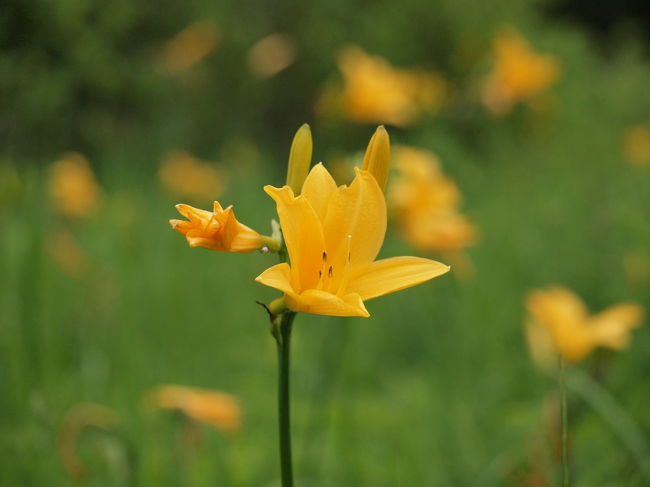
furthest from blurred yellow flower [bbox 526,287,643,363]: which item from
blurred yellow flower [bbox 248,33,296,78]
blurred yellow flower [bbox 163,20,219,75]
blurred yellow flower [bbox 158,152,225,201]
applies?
blurred yellow flower [bbox 248,33,296,78]

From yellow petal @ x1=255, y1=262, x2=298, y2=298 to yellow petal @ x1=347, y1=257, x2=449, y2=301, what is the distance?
0.33ft

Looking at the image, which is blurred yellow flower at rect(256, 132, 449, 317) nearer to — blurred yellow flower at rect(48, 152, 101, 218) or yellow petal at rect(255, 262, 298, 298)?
yellow petal at rect(255, 262, 298, 298)

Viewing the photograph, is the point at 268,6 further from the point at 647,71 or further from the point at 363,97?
the point at 363,97

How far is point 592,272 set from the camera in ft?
10.8

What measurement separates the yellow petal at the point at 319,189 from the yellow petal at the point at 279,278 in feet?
0.34

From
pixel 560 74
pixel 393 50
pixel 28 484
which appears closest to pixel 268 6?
pixel 393 50

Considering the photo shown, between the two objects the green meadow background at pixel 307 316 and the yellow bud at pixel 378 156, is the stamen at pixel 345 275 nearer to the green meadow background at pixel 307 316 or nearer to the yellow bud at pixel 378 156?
the yellow bud at pixel 378 156

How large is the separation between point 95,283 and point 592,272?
2.33 metres

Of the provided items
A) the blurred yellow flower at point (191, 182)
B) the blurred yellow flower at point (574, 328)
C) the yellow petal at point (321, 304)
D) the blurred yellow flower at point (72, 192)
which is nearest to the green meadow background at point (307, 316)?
the blurred yellow flower at point (574, 328)

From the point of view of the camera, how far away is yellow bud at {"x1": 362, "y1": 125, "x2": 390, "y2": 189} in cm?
81

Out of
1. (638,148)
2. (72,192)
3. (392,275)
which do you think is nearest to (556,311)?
(392,275)

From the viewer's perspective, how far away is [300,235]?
822 mm

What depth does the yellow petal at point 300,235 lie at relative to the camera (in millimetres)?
783

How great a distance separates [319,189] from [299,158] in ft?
0.15
